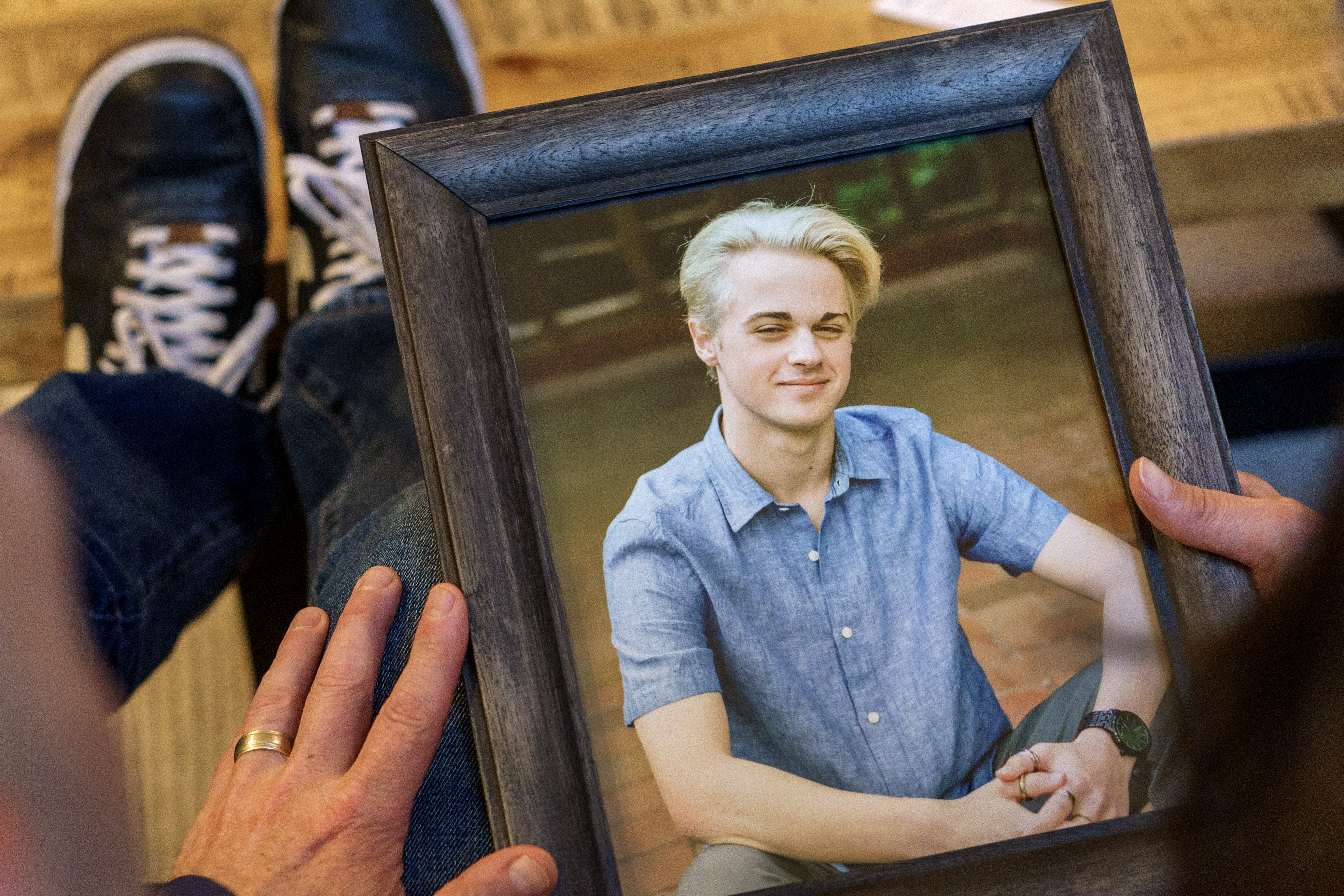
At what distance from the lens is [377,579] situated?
630mm

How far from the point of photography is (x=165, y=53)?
1.20 meters

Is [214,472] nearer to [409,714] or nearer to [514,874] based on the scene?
[409,714]

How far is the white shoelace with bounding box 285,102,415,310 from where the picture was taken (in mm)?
1078

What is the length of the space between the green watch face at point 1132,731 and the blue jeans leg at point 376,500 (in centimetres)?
46

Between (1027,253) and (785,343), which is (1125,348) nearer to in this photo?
(1027,253)

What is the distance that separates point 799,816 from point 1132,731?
230 millimetres

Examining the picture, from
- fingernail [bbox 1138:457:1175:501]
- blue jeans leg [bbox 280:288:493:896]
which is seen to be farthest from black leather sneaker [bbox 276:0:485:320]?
fingernail [bbox 1138:457:1175:501]

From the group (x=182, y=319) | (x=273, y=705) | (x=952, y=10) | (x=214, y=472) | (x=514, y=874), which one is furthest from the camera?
(x=952, y=10)

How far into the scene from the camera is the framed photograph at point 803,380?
54 cm

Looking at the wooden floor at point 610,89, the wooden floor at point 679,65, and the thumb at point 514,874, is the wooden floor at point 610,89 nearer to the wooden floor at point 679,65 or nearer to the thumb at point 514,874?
the wooden floor at point 679,65

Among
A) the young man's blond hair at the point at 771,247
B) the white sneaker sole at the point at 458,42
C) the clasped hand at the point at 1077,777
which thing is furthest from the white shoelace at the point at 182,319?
the clasped hand at the point at 1077,777

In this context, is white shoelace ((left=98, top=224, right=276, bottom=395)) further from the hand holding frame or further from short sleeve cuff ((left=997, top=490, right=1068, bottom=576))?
short sleeve cuff ((left=997, top=490, right=1068, bottom=576))

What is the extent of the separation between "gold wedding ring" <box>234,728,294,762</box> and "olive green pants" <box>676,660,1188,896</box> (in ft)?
0.99

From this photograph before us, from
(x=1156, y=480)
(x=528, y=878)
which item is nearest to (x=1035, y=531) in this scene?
(x=1156, y=480)
